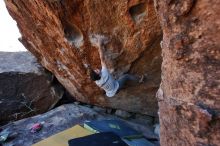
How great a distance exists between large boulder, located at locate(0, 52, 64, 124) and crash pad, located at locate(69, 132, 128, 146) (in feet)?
5.72

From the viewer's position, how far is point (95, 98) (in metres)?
3.87

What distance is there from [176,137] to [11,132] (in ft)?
8.98

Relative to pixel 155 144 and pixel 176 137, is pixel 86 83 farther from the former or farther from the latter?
pixel 176 137

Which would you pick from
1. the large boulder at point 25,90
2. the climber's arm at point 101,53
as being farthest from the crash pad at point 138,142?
the large boulder at point 25,90

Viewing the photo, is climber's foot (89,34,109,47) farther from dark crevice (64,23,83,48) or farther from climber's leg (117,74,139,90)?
climber's leg (117,74,139,90)

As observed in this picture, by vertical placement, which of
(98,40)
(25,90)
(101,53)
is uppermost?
(98,40)

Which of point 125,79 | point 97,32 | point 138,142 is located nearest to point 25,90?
point 125,79

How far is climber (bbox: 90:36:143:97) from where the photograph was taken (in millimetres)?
2848

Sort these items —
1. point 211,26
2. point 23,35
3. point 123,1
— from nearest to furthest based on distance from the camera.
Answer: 1. point 211,26
2. point 123,1
3. point 23,35

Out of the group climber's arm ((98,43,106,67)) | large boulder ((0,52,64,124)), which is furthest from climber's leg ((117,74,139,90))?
large boulder ((0,52,64,124))

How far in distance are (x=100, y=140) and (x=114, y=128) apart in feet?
1.58

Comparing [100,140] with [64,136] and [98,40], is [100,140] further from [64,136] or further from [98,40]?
[98,40]

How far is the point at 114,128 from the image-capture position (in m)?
3.25

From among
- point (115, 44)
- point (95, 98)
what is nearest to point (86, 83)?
point (95, 98)
